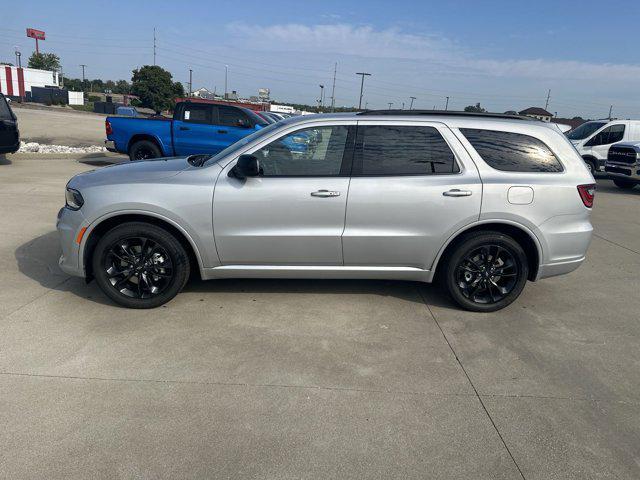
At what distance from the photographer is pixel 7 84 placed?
228 ft

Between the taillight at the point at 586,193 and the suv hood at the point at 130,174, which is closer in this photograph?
the suv hood at the point at 130,174

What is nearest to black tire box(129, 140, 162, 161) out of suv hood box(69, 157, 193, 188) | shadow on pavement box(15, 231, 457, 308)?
shadow on pavement box(15, 231, 457, 308)

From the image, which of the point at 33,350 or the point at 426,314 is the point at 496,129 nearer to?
the point at 426,314

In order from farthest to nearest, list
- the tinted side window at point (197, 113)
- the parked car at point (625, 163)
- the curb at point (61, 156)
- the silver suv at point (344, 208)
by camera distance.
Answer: the curb at point (61, 156), the parked car at point (625, 163), the tinted side window at point (197, 113), the silver suv at point (344, 208)

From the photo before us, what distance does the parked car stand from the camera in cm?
1311

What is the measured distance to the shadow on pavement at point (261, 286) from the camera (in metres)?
4.71

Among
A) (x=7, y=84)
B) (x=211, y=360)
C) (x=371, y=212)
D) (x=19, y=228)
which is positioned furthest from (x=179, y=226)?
(x=7, y=84)

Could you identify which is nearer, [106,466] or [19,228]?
[106,466]

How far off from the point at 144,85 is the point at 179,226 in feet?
238

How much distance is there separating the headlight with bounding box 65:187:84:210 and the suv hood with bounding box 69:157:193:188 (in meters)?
0.06

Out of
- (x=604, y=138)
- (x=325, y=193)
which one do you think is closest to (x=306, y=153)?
(x=325, y=193)

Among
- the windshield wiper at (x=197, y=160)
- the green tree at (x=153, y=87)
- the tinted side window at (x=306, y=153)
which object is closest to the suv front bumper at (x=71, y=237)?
the windshield wiper at (x=197, y=160)

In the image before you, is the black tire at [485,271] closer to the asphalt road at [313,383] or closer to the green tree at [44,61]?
the asphalt road at [313,383]

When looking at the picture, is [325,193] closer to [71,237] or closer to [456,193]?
[456,193]
